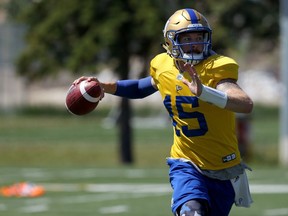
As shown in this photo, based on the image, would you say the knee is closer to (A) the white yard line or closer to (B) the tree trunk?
(A) the white yard line

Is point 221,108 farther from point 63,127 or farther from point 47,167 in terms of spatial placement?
point 63,127

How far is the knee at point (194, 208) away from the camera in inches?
285

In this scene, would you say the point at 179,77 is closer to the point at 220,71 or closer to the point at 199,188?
the point at 220,71

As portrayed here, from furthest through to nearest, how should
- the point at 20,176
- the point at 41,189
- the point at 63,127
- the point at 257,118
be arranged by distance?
the point at 257,118
the point at 63,127
the point at 20,176
the point at 41,189

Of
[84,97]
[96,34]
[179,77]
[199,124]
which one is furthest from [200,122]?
[96,34]

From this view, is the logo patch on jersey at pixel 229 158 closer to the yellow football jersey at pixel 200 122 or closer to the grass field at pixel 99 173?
the yellow football jersey at pixel 200 122

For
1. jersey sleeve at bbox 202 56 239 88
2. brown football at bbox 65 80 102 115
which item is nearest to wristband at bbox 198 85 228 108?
jersey sleeve at bbox 202 56 239 88

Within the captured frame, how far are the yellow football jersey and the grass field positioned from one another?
4.35 m

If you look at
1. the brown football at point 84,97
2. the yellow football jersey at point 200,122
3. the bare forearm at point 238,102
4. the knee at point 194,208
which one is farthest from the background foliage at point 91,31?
the bare forearm at point 238,102

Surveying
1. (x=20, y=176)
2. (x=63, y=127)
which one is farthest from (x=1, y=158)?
(x=63, y=127)

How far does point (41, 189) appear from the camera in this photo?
14586 mm

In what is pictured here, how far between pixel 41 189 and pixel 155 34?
7027 mm

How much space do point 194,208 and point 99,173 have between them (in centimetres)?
1071

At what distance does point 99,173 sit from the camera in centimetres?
1789
